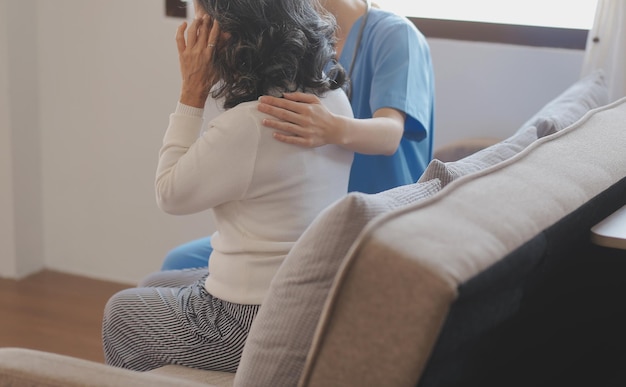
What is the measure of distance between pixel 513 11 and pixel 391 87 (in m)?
1.04

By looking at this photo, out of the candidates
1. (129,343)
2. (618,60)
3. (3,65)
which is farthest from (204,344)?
(3,65)

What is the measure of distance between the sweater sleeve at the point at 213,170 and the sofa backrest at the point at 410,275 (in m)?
0.45

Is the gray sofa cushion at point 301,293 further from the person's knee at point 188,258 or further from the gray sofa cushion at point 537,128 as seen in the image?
the person's knee at point 188,258

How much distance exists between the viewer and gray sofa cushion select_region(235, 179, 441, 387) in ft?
3.00

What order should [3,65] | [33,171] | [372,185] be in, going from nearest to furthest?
[372,185] < [3,65] < [33,171]

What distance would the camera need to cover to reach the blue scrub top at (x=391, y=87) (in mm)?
1762

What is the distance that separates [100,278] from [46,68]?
84 centimetres

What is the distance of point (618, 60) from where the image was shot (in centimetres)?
233

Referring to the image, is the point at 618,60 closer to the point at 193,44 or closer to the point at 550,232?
the point at 193,44

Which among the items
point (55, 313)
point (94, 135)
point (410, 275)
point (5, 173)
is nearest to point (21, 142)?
point (5, 173)

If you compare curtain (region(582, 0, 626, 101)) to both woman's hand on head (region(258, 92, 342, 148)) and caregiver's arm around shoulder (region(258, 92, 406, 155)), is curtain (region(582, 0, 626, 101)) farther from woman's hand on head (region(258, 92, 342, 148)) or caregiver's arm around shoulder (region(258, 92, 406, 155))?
woman's hand on head (region(258, 92, 342, 148))

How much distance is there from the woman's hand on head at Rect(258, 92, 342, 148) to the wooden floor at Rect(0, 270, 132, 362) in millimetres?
1492

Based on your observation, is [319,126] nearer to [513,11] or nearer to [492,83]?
[492,83]

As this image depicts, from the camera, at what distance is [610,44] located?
2340 mm
